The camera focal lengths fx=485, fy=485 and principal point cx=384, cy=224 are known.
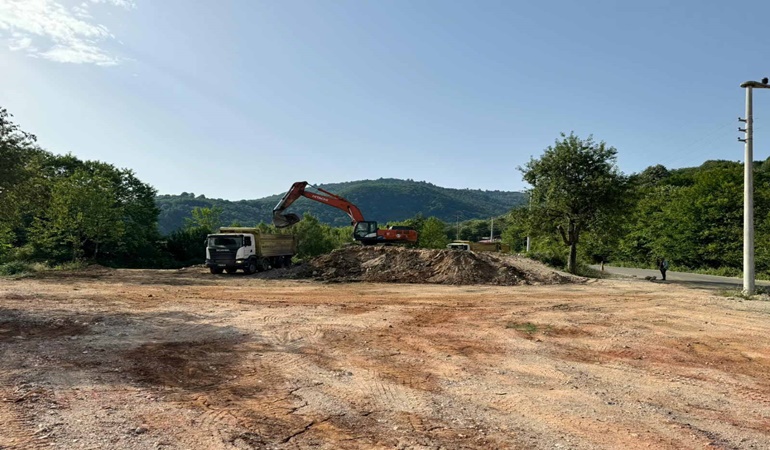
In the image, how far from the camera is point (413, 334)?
10.8 m

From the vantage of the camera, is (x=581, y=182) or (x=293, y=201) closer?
(x=581, y=182)

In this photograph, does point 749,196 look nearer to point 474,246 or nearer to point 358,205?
point 474,246

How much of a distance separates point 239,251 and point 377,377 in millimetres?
22017

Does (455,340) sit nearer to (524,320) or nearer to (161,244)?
(524,320)

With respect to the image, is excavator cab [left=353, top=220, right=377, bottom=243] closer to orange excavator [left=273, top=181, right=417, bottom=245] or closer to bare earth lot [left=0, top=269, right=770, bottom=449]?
orange excavator [left=273, top=181, right=417, bottom=245]

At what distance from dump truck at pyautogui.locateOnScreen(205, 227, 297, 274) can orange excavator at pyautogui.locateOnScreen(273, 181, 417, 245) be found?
1.59m

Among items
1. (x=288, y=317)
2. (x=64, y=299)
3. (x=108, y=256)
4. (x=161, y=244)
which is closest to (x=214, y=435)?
(x=288, y=317)

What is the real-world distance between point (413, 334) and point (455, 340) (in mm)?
1036

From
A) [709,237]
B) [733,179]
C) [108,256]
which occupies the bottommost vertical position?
[108,256]

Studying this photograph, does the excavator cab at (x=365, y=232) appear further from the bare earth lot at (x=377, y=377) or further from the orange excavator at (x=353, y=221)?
the bare earth lot at (x=377, y=377)

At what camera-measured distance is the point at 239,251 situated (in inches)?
1088

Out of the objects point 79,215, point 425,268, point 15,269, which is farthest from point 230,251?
point 79,215

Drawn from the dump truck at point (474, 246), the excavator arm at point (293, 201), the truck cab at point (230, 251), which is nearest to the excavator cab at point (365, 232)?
the excavator arm at point (293, 201)

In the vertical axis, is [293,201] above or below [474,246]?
above
